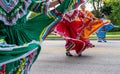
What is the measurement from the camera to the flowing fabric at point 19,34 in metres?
3.97

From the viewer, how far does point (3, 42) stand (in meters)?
3.96

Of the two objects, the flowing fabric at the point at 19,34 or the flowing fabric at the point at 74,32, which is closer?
the flowing fabric at the point at 19,34

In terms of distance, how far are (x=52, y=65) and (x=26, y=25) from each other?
4301mm

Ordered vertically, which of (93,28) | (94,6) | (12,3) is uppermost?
(12,3)

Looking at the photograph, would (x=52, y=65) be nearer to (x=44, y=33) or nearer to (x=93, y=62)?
(x=93, y=62)

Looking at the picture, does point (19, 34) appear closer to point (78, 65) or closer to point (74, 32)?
point (78, 65)

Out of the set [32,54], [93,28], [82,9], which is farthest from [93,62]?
[32,54]

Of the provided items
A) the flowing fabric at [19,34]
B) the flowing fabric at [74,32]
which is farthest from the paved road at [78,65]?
the flowing fabric at [19,34]

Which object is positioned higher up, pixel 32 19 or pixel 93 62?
pixel 32 19

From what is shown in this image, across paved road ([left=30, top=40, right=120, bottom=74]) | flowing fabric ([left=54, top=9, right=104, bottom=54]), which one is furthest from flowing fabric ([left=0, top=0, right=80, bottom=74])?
flowing fabric ([left=54, top=9, right=104, bottom=54])

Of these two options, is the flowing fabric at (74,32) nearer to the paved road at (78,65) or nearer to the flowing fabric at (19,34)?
the paved road at (78,65)

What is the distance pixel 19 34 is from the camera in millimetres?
4297

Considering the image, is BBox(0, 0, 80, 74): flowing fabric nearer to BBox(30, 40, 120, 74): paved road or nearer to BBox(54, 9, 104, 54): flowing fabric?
BBox(30, 40, 120, 74): paved road

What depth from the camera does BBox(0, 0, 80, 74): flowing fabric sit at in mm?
3967
